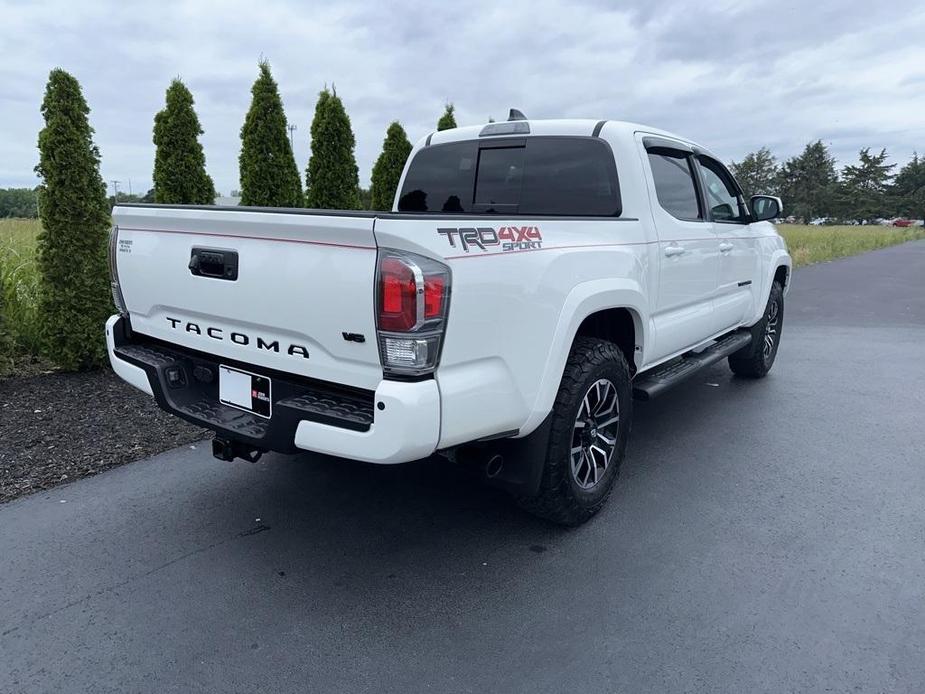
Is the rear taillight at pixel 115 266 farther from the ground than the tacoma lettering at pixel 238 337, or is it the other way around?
the rear taillight at pixel 115 266

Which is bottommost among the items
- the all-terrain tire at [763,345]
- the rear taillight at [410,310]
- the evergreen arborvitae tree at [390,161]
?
the all-terrain tire at [763,345]

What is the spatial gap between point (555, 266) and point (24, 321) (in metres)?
5.58

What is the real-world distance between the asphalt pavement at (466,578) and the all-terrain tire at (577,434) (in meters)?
0.16

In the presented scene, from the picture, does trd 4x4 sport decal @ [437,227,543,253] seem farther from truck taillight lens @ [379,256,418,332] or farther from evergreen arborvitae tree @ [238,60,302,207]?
evergreen arborvitae tree @ [238,60,302,207]

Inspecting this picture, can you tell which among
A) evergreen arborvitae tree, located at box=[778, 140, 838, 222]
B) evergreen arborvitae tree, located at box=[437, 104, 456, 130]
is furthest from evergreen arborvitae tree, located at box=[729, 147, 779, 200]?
evergreen arborvitae tree, located at box=[437, 104, 456, 130]

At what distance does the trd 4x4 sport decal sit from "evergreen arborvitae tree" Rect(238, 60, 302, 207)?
606cm

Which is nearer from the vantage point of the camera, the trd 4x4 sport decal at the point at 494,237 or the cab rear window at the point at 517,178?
the trd 4x4 sport decal at the point at 494,237

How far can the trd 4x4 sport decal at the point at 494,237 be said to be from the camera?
240cm

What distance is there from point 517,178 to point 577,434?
5.39 ft

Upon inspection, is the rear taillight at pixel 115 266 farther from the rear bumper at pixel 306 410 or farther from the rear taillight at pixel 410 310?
the rear taillight at pixel 410 310

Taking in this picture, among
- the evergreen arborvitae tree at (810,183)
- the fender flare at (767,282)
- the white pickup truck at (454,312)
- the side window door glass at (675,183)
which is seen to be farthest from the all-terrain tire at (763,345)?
the evergreen arborvitae tree at (810,183)

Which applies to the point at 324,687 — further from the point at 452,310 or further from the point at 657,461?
the point at 657,461

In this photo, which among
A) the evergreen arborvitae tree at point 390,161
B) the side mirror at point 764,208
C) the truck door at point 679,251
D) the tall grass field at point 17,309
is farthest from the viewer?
the evergreen arborvitae tree at point 390,161

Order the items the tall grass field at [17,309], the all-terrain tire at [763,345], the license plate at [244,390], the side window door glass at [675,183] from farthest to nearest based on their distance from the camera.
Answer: the all-terrain tire at [763,345], the tall grass field at [17,309], the side window door glass at [675,183], the license plate at [244,390]
